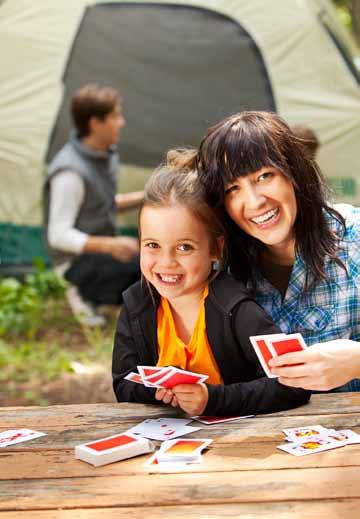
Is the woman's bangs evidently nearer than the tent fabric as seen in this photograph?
Yes

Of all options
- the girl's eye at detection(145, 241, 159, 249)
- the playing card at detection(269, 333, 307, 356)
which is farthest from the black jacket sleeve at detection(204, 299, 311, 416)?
the girl's eye at detection(145, 241, 159, 249)

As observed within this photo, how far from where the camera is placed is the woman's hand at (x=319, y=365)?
6.40 feet

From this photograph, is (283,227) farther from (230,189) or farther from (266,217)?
Answer: (230,189)

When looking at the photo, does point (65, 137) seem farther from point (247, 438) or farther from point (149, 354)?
point (247, 438)

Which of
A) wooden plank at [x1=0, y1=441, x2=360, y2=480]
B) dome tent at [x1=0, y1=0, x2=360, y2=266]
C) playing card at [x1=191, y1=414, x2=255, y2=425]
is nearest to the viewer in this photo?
wooden plank at [x1=0, y1=441, x2=360, y2=480]

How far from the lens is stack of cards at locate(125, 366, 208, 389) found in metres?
1.96

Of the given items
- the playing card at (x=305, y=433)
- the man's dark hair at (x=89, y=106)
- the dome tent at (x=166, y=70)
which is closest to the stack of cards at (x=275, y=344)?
the playing card at (x=305, y=433)

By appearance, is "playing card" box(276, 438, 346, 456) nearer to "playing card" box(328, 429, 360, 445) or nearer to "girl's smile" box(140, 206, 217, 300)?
"playing card" box(328, 429, 360, 445)

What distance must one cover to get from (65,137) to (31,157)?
258 mm

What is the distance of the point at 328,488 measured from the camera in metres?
1.61

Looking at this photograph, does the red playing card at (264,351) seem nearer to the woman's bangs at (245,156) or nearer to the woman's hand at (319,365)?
the woman's hand at (319,365)

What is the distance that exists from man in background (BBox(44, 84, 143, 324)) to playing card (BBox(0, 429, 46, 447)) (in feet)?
11.2

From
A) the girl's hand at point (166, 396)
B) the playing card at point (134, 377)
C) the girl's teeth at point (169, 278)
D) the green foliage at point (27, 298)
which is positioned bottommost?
the green foliage at point (27, 298)

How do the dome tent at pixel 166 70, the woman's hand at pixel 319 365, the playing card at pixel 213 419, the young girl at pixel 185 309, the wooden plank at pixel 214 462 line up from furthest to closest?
the dome tent at pixel 166 70 < the young girl at pixel 185 309 < the playing card at pixel 213 419 < the woman's hand at pixel 319 365 < the wooden plank at pixel 214 462
